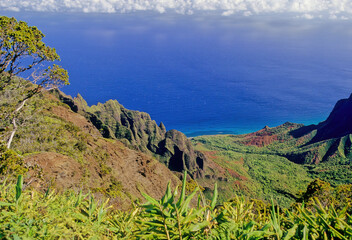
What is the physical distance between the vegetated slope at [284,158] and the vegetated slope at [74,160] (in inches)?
763

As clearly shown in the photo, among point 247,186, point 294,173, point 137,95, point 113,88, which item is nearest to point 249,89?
point 137,95

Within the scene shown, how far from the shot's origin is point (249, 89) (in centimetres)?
19225

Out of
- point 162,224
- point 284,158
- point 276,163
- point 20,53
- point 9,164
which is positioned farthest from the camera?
point 284,158

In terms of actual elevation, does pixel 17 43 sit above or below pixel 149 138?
below

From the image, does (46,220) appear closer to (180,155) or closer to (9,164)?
(9,164)

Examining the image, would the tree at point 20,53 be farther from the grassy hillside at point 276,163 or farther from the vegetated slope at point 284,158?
the grassy hillside at point 276,163

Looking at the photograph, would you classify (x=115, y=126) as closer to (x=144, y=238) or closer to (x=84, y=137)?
(x=84, y=137)

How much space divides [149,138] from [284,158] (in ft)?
→ 137

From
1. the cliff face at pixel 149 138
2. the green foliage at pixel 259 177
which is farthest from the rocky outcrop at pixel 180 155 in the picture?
the green foliage at pixel 259 177

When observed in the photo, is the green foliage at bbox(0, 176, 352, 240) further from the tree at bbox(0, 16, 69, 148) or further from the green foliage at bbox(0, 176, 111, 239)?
the tree at bbox(0, 16, 69, 148)

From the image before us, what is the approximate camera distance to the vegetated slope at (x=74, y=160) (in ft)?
49.1

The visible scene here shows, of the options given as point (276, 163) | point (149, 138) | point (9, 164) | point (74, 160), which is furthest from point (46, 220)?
point (276, 163)

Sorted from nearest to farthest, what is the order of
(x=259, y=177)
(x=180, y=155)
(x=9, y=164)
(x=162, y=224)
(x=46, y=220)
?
1. (x=162, y=224)
2. (x=46, y=220)
3. (x=9, y=164)
4. (x=180, y=155)
5. (x=259, y=177)

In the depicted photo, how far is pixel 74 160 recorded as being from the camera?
1775 cm
